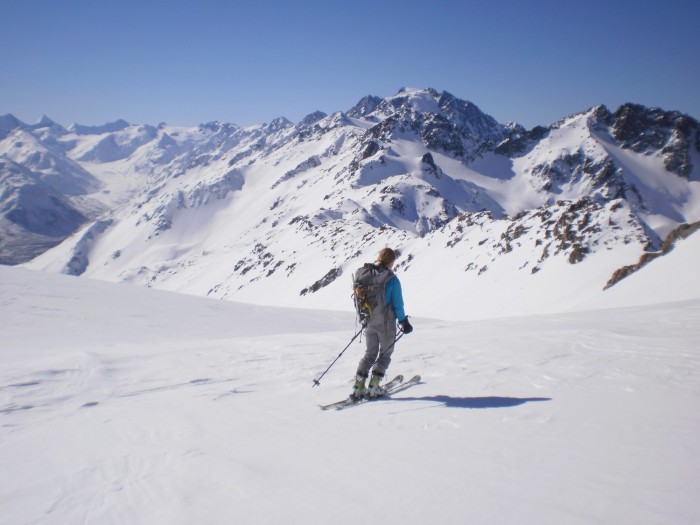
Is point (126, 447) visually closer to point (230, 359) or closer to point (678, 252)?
point (230, 359)

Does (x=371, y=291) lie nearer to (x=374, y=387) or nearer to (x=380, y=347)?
(x=380, y=347)

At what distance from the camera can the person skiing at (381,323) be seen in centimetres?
634

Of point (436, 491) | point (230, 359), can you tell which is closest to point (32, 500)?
point (436, 491)

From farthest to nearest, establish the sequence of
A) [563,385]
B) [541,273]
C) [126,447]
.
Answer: [541,273] → [563,385] → [126,447]

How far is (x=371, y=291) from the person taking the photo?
636 cm

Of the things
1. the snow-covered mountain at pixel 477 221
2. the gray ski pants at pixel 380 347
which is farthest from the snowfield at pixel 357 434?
the snow-covered mountain at pixel 477 221

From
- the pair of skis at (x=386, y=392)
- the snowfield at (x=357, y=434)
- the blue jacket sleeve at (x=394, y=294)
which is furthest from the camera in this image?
the blue jacket sleeve at (x=394, y=294)

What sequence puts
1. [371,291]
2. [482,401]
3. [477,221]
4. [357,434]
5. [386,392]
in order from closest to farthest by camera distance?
[357,434] < [482,401] < [371,291] < [386,392] < [477,221]

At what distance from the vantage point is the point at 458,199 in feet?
500

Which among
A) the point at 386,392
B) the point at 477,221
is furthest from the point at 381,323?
the point at 477,221

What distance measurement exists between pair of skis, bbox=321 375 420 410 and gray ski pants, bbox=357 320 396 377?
360mm

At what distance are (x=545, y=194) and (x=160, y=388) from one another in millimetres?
183184

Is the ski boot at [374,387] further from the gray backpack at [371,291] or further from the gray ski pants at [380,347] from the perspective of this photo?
the gray backpack at [371,291]

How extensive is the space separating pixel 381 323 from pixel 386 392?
3.56 feet
